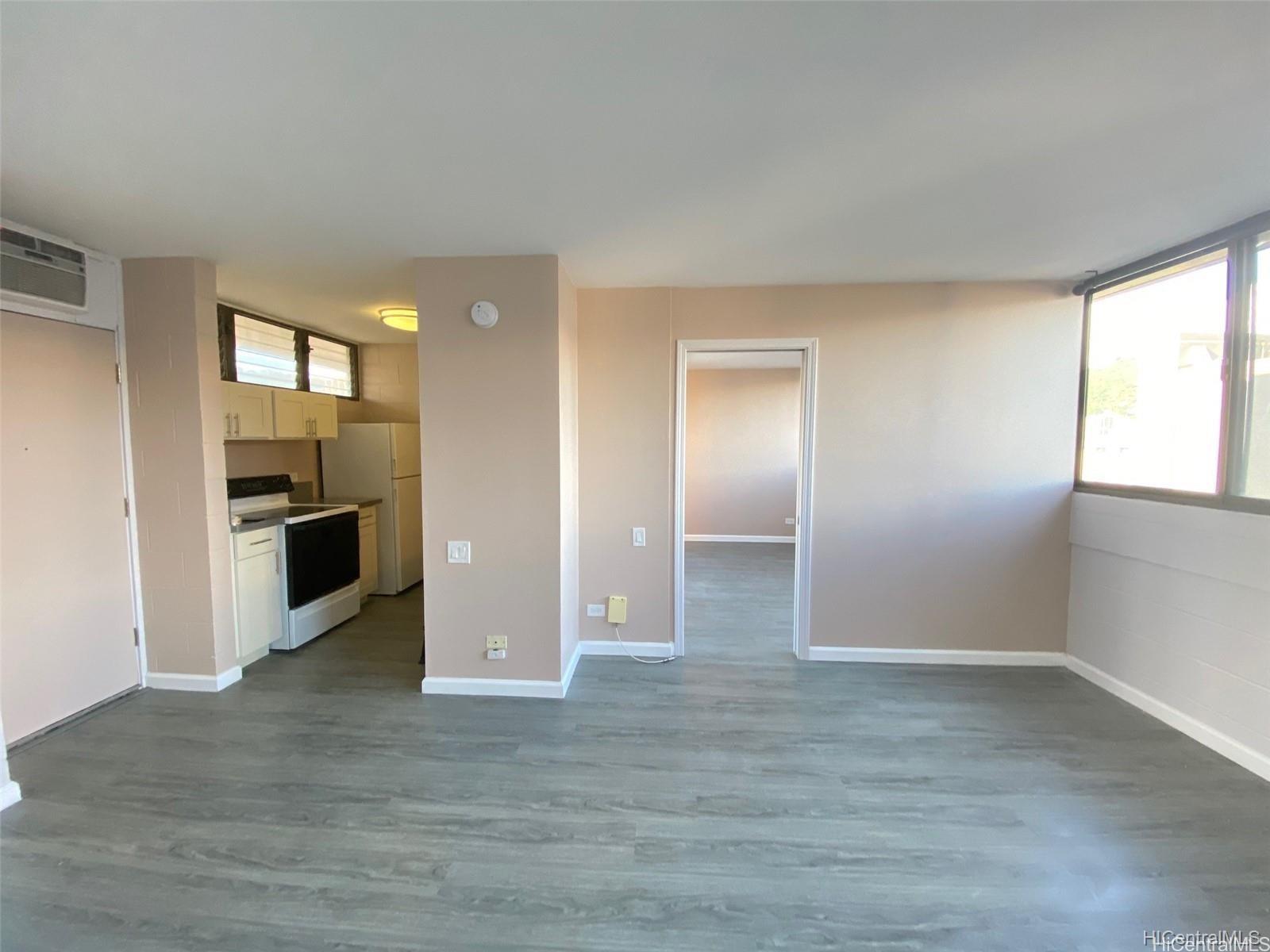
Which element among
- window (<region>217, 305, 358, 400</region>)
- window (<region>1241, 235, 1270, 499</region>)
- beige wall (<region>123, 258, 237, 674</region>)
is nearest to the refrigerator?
window (<region>217, 305, 358, 400</region>)

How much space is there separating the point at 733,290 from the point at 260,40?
254 centimetres

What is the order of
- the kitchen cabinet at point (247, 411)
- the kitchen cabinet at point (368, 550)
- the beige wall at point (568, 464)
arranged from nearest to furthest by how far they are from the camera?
the beige wall at point (568, 464) → the kitchen cabinet at point (247, 411) → the kitchen cabinet at point (368, 550)

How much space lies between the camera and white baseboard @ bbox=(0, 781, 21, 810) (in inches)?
75.4

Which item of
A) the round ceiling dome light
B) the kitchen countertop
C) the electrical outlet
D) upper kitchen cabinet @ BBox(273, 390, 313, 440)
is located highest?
the round ceiling dome light

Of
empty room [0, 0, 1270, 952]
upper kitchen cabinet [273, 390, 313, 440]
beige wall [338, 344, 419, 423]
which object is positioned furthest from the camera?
beige wall [338, 344, 419, 423]

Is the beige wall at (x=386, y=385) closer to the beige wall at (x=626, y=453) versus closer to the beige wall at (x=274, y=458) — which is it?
the beige wall at (x=274, y=458)

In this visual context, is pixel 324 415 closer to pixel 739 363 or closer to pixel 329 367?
pixel 329 367

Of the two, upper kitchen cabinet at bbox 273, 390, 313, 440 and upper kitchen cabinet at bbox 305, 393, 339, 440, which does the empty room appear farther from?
upper kitchen cabinet at bbox 305, 393, 339, 440

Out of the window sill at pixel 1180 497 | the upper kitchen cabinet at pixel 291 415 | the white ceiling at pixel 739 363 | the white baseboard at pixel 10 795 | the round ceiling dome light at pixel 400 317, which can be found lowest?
the white baseboard at pixel 10 795

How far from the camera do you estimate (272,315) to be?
12.8 ft

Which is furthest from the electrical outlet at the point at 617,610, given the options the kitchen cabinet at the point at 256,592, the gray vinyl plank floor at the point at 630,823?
the kitchen cabinet at the point at 256,592

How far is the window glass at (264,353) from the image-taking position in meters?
3.60

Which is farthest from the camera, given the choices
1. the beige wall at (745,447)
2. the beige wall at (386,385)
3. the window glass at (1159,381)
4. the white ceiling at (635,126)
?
the beige wall at (745,447)

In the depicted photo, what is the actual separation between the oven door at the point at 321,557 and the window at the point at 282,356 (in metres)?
1.23
